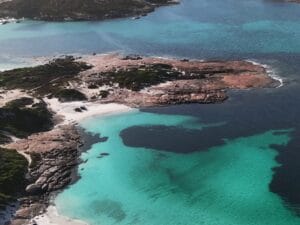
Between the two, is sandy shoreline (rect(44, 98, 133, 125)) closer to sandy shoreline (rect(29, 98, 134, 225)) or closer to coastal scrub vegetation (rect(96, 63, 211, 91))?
sandy shoreline (rect(29, 98, 134, 225))

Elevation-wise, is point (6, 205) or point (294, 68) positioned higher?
point (294, 68)

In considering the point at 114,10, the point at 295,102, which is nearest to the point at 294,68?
the point at 295,102

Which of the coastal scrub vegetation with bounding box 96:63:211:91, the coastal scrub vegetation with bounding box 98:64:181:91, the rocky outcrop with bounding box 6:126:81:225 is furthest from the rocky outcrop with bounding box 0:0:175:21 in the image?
the rocky outcrop with bounding box 6:126:81:225

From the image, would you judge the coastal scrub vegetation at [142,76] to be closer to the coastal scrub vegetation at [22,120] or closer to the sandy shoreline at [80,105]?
the sandy shoreline at [80,105]

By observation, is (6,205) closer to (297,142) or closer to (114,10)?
(297,142)

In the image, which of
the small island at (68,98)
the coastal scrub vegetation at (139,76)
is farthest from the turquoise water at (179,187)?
the coastal scrub vegetation at (139,76)

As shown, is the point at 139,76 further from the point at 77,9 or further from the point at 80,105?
the point at 77,9
